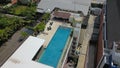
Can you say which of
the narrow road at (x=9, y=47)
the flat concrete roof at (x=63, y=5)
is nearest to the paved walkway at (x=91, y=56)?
the flat concrete roof at (x=63, y=5)

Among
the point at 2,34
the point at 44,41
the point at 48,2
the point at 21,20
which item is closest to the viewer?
the point at 44,41

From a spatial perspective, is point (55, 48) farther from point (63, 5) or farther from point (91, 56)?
point (63, 5)

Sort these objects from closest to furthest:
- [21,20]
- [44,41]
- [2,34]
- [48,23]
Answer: [44,41], [2,34], [48,23], [21,20]

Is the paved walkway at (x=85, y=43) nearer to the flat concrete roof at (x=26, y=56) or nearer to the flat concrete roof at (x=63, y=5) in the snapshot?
the flat concrete roof at (x=63, y=5)

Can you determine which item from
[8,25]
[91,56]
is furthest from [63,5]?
[91,56]

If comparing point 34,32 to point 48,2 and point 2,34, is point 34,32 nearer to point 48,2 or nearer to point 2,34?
point 2,34

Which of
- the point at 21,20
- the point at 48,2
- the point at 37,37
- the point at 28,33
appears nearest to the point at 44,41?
the point at 37,37

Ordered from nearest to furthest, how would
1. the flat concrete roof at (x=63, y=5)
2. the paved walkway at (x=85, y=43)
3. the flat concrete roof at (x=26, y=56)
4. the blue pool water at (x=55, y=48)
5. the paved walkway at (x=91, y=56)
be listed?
the flat concrete roof at (x=26, y=56), the blue pool water at (x=55, y=48), the paved walkway at (x=85, y=43), the paved walkway at (x=91, y=56), the flat concrete roof at (x=63, y=5)

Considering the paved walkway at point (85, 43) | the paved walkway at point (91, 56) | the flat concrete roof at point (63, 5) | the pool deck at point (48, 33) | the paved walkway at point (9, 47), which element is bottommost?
the paved walkway at point (91, 56)

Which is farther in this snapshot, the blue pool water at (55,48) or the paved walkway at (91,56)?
the paved walkway at (91,56)
